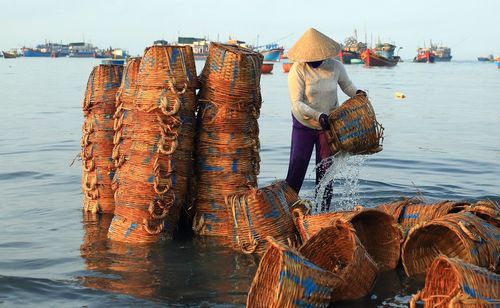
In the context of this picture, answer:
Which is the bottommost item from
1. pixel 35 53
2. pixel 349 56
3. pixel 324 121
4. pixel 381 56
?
pixel 324 121

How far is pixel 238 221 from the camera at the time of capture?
5.82 m

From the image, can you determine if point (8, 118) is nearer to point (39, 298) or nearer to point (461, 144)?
point (461, 144)

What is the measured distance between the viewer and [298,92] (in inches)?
251

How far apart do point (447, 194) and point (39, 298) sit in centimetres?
564

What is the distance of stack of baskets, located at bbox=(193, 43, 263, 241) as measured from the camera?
6.10 meters

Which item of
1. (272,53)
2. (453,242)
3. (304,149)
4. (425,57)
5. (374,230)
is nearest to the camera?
(453,242)

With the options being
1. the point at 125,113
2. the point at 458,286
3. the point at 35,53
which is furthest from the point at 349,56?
the point at 35,53

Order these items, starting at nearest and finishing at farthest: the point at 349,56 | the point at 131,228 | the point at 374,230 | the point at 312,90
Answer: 1. the point at 374,230
2. the point at 131,228
3. the point at 312,90
4. the point at 349,56

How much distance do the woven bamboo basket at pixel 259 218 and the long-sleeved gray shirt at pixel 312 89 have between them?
2.84 ft

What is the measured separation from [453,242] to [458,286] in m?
1.61

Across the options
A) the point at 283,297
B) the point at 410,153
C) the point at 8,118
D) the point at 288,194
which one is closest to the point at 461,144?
the point at 410,153

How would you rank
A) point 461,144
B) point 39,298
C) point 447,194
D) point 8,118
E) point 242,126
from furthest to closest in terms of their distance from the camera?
1. point 8,118
2. point 461,144
3. point 447,194
4. point 242,126
5. point 39,298

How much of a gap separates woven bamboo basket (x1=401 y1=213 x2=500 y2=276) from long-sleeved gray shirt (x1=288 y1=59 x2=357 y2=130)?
1.56 metres

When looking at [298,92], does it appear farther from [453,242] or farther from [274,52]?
[274,52]
